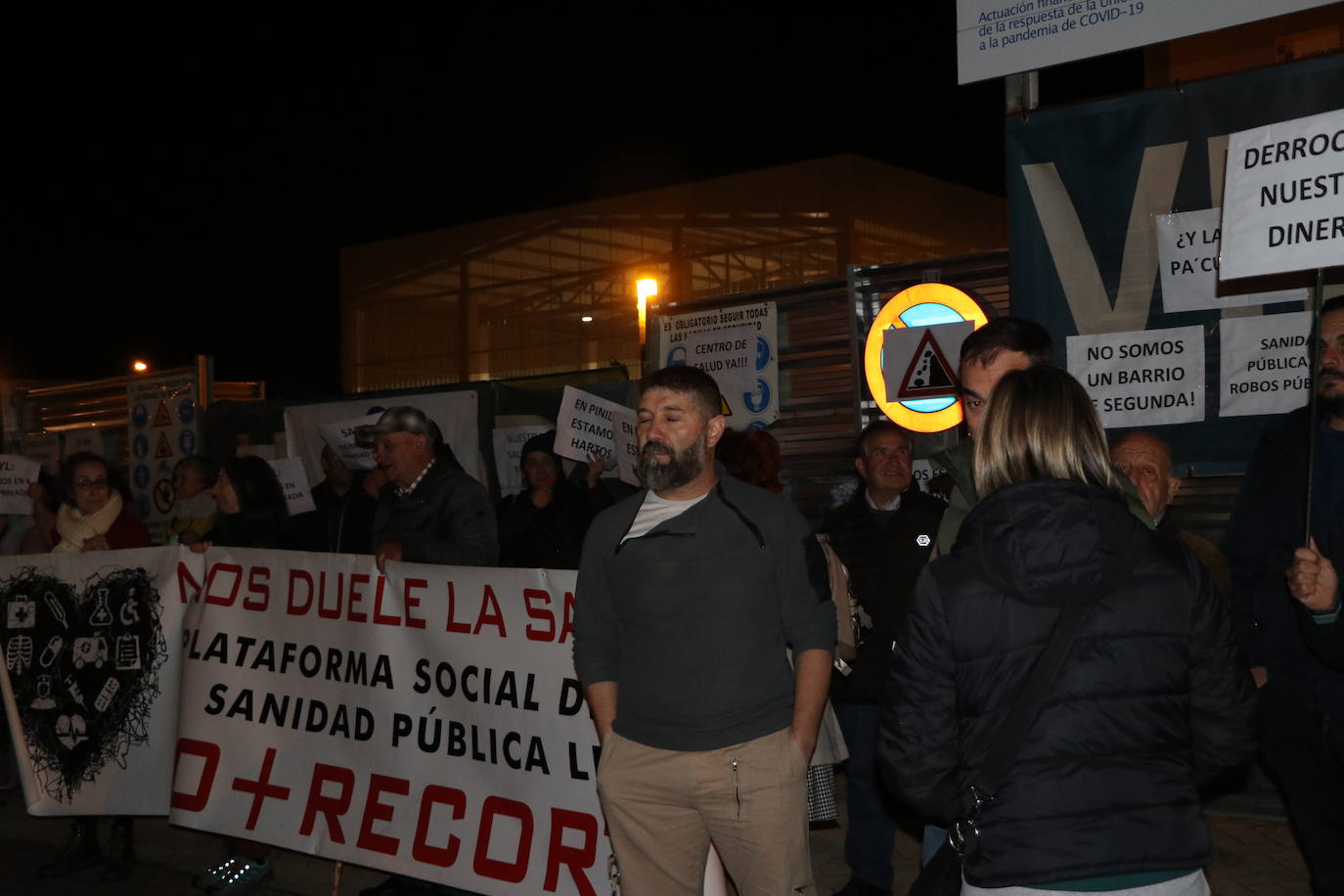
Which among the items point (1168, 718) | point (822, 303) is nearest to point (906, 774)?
point (1168, 718)

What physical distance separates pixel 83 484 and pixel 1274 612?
6068 mm

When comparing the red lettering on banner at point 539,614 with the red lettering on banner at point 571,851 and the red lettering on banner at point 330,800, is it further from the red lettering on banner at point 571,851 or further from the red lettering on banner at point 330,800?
the red lettering on banner at point 330,800

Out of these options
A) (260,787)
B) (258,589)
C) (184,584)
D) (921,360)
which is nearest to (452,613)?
(258,589)

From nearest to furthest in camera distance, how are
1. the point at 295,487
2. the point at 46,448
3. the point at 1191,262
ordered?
1. the point at 1191,262
2. the point at 295,487
3. the point at 46,448

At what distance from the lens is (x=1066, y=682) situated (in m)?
2.30

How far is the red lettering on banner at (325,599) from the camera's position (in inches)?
222

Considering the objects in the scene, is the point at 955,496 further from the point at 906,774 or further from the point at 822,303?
the point at 822,303

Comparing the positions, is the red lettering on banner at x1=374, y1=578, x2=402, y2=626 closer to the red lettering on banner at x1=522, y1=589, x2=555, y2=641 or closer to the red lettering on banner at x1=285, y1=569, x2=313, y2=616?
the red lettering on banner at x1=285, y1=569, x2=313, y2=616

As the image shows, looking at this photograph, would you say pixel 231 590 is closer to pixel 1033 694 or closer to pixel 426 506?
pixel 426 506

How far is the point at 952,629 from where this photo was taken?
Result: 235 centimetres

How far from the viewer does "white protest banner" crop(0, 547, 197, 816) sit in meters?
6.25

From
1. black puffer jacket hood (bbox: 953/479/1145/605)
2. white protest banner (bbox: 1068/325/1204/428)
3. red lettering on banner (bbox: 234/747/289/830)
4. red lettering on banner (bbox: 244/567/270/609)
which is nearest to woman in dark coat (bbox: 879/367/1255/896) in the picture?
black puffer jacket hood (bbox: 953/479/1145/605)

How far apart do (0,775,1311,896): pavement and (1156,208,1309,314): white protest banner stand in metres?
2.41

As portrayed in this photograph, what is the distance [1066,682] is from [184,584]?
5086 millimetres
